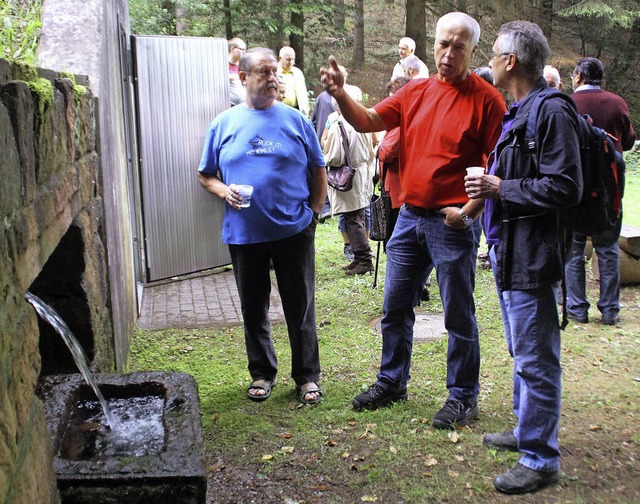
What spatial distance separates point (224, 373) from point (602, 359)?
2955 millimetres

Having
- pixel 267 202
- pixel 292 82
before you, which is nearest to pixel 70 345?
pixel 267 202

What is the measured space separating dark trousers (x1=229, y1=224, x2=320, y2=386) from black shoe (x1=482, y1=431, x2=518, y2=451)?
1.29 meters

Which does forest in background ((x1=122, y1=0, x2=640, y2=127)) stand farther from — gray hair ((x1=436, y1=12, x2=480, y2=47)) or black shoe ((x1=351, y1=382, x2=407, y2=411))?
black shoe ((x1=351, y1=382, x2=407, y2=411))

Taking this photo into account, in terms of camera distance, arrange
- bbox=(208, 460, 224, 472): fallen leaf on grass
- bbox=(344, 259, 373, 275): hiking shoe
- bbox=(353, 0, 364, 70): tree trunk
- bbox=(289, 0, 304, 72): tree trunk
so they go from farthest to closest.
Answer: bbox=(353, 0, 364, 70): tree trunk, bbox=(289, 0, 304, 72): tree trunk, bbox=(344, 259, 373, 275): hiking shoe, bbox=(208, 460, 224, 472): fallen leaf on grass

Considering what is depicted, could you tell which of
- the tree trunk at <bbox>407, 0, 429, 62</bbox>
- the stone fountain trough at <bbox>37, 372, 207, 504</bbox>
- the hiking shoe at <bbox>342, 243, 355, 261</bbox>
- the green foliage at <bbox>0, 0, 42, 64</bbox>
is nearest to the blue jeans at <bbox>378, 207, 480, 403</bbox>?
the stone fountain trough at <bbox>37, 372, 207, 504</bbox>

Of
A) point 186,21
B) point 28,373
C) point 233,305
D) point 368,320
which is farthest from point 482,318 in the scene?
point 186,21

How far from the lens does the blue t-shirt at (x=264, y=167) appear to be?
4.54m

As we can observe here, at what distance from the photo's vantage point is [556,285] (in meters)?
3.52

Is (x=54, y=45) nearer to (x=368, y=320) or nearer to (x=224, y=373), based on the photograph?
(x=224, y=373)

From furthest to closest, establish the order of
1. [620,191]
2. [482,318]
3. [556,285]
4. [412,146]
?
[482,318]
[412,146]
[620,191]
[556,285]

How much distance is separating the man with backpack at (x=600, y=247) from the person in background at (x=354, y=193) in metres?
2.48

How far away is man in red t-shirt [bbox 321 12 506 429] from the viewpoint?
160 inches

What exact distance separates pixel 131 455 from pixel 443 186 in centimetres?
230

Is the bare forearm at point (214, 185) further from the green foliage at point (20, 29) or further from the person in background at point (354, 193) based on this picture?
the person in background at point (354, 193)
